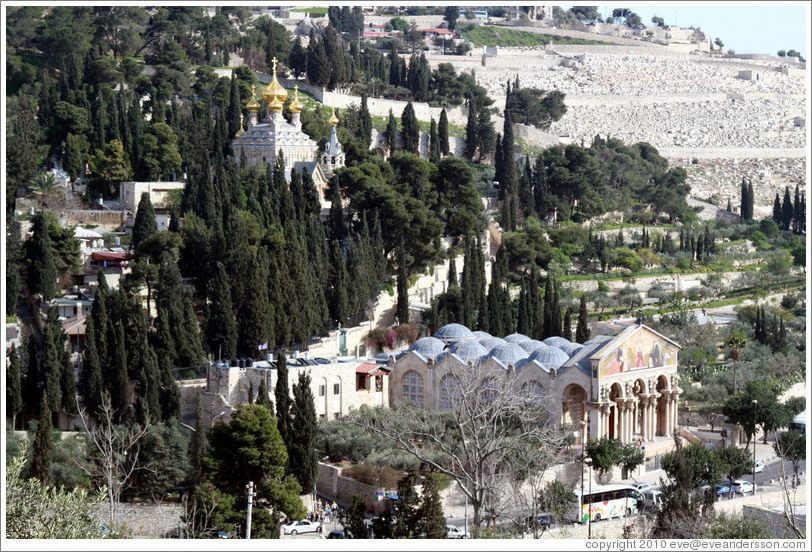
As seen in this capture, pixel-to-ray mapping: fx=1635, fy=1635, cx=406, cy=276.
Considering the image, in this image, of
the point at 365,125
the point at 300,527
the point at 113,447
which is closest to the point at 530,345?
the point at 300,527

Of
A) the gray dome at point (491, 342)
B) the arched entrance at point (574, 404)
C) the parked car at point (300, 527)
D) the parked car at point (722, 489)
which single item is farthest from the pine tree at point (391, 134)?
the parked car at point (300, 527)

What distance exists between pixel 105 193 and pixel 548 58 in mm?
60501

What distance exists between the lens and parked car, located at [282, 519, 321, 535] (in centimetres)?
3259

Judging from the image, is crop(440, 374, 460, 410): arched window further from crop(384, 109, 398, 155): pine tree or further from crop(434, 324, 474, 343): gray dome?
crop(384, 109, 398, 155): pine tree

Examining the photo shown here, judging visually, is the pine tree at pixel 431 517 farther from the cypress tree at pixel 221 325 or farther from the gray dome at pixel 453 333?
the gray dome at pixel 453 333

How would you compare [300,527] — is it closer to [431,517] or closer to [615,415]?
[431,517]

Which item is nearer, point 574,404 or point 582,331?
point 574,404

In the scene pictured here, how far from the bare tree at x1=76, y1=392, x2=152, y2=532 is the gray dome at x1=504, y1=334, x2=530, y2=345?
1193 cm

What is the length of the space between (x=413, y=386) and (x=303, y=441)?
7.10 meters

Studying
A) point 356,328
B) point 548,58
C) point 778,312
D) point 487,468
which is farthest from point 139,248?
point 548,58

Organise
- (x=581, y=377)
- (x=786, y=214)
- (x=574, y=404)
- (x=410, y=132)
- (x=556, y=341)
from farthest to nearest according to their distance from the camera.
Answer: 1. (x=786, y=214)
2. (x=410, y=132)
3. (x=556, y=341)
4. (x=574, y=404)
5. (x=581, y=377)

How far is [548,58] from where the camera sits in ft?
355

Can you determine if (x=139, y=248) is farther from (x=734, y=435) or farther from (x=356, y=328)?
(x=734, y=435)

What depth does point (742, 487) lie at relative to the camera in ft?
124
